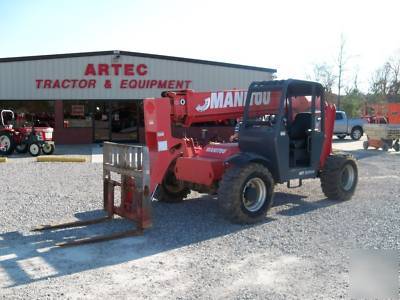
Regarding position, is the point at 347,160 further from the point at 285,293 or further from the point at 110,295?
the point at 110,295

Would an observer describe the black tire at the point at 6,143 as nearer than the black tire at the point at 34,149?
No

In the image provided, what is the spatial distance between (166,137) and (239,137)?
4.46 feet

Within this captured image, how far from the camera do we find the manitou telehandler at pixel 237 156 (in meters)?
7.38

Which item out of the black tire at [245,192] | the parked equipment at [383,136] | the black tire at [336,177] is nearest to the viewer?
the black tire at [245,192]

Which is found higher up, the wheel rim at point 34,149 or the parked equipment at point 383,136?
the parked equipment at point 383,136

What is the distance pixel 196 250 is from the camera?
20.5ft

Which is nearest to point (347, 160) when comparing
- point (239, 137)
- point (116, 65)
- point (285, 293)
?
point (239, 137)

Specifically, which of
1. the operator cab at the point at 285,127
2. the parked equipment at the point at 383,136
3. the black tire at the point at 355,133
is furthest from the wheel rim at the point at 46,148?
the black tire at the point at 355,133

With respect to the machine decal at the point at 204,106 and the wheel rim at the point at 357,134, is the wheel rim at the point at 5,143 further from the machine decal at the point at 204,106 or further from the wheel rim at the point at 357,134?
the wheel rim at the point at 357,134

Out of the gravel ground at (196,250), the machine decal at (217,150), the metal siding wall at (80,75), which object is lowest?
the gravel ground at (196,250)

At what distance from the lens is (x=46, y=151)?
1894 cm

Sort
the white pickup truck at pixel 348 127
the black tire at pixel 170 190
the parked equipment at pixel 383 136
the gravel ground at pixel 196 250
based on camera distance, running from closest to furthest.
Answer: the gravel ground at pixel 196 250
the black tire at pixel 170 190
the parked equipment at pixel 383 136
the white pickup truck at pixel 348 127

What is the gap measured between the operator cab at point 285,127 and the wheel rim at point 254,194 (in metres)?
0.46

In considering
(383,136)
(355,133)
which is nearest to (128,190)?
(383,136)
